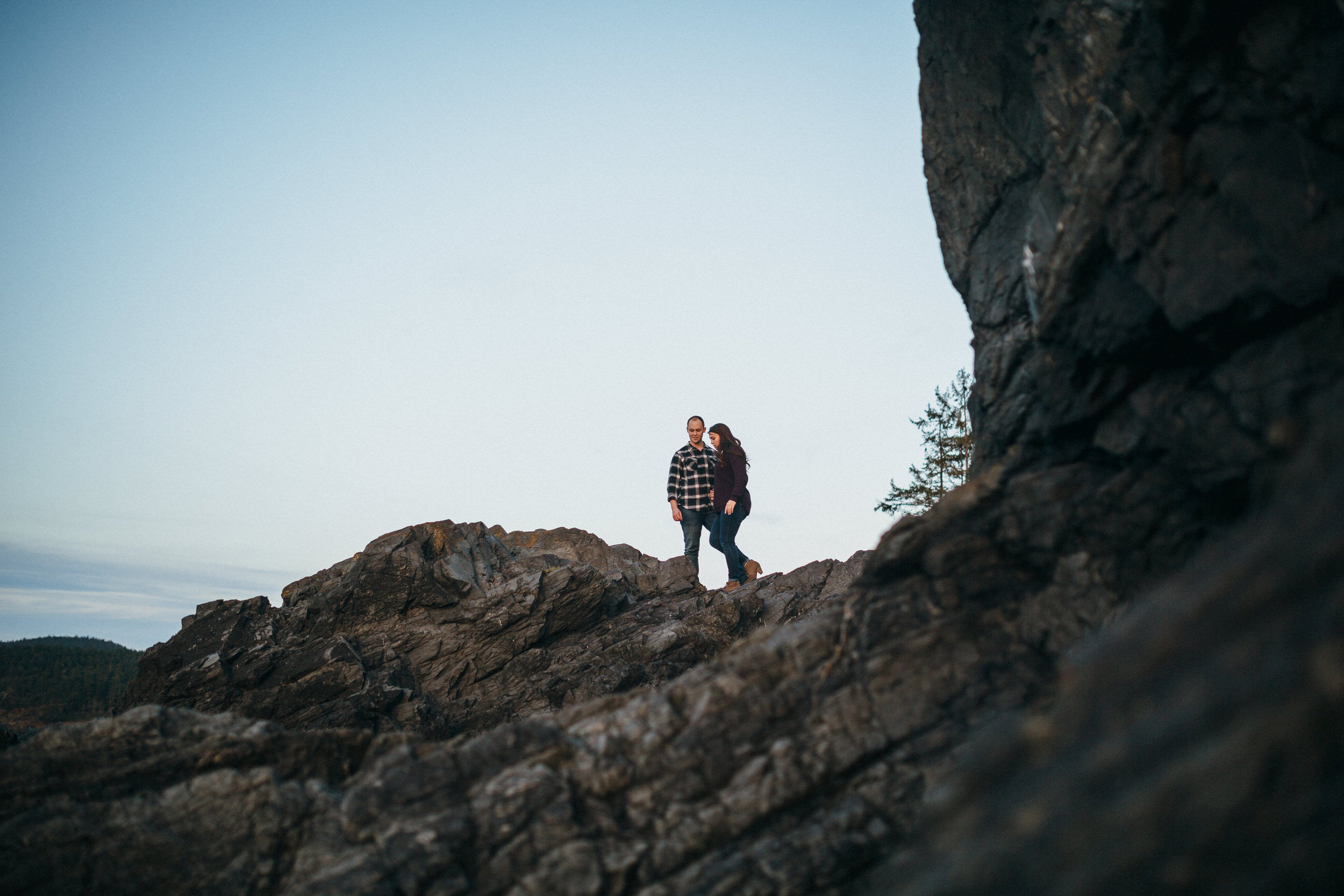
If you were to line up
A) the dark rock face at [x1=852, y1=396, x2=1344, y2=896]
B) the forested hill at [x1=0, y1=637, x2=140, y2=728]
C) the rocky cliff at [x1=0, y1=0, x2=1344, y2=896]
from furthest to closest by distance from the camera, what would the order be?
1. the forested hill at [x1=0, y1=637, x2=140, y2=728]
2. the rocky cliff at [x1=0, y1=0, x2=1344, y2=896]
3. the dark rock face at [x1=852, y1=396, x2=1344, y2=896]

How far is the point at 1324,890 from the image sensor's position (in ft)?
16.6

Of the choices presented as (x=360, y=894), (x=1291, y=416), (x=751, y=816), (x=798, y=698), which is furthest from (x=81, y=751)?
(x=1291, y=416)

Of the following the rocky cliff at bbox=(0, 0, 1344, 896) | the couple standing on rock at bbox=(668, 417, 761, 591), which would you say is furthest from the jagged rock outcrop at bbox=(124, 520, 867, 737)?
the rocky cliff at bbox=(0, 0, 1344, 896)

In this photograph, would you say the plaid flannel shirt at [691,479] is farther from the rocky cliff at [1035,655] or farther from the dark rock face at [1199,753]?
the dark rock face at [1199,753]

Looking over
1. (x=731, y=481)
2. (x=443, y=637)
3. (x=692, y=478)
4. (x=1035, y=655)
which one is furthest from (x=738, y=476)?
(x=1035, y=655)

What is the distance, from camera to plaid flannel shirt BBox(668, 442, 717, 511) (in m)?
27.0

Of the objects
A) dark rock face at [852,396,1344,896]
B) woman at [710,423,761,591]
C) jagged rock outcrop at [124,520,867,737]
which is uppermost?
woman at [710,423,761,591]

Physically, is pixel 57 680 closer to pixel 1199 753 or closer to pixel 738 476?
pixel 738 476

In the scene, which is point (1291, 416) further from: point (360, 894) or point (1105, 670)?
point (360, 894)

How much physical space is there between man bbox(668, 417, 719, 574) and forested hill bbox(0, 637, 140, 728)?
1708 inches

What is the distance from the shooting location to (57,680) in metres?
67.8

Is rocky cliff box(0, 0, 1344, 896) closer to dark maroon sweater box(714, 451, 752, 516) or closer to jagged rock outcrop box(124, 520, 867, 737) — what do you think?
jagged rock outcrop box(124, 520, 867, 737)

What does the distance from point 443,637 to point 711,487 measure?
1206 centimetres

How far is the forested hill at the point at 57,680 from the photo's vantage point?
57750 mm
